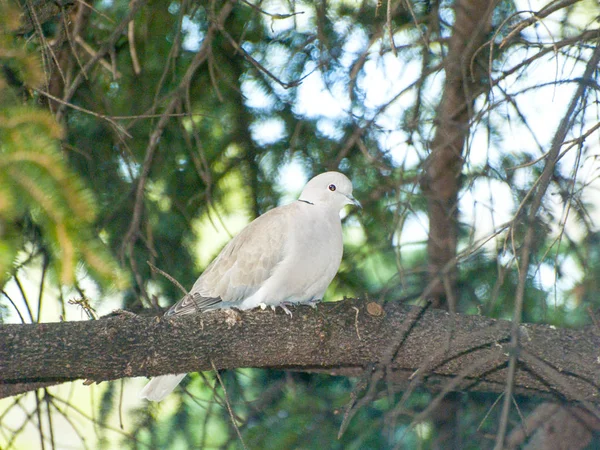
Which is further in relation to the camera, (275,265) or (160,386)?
(275,265)

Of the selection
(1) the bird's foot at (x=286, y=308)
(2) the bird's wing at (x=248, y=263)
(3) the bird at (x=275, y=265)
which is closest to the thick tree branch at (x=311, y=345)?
(1) the bird's foot at (x=286, y=308)

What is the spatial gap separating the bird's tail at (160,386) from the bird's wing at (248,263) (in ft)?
1.10

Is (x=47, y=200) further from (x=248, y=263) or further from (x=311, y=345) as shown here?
(x=248, y=263)

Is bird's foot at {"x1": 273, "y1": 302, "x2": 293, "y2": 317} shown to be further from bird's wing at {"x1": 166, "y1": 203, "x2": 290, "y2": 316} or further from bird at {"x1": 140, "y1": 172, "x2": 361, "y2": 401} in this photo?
bird's wing at {"x1": 166, "y1": 203, "x2": 290, "y2": 316}

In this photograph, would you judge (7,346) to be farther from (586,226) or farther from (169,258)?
(586,226)

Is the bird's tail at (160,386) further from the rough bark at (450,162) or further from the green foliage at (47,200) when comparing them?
the green foliage at (47,200)

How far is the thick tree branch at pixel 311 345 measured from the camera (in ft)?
7.61

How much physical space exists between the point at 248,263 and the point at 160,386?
64 centimetres

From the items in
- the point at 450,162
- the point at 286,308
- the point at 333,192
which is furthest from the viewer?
the point at 450,162

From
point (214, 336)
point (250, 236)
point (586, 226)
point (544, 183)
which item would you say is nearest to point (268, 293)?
point (250, 236)

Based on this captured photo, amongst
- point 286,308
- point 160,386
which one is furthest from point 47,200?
point 160,386

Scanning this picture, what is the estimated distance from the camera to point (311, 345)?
8.71ft

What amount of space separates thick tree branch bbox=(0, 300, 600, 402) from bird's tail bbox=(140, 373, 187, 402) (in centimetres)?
39

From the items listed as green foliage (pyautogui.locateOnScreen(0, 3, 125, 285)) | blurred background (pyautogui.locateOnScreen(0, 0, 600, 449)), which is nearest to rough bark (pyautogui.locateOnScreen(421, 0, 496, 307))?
blurred background (pyautogui.locateOnScreen(0, 0, 600, 449))
